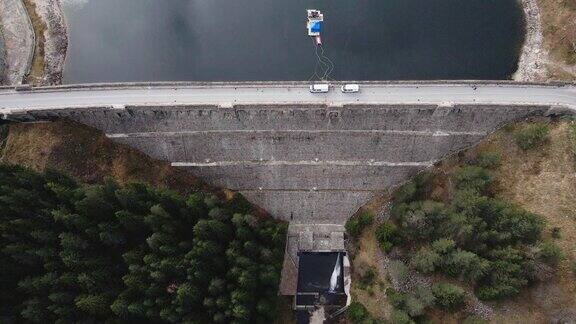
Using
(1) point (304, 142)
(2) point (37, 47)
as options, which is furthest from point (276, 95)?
(2) point (37, 47)

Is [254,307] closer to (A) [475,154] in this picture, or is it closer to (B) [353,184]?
(B) [353,184]

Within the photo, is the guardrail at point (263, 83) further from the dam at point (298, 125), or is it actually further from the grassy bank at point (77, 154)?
Answer: the grassy bank at point (77, 154)

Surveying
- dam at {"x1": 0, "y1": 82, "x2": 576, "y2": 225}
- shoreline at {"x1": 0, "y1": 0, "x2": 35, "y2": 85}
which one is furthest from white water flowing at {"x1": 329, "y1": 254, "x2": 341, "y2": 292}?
shoreline at {"x1": 0, "y1": 0, "x2": 35, "y2": 85}

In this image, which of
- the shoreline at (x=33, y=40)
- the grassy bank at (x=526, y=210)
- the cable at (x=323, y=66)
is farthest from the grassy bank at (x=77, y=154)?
the grassy bank at (x=526, y=210)

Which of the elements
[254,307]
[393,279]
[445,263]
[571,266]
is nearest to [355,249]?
[393,279]

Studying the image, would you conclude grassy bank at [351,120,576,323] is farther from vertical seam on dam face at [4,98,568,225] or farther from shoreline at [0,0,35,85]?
shoreline at [0,0,35,85]

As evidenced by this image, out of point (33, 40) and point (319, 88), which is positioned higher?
point (33, 40)

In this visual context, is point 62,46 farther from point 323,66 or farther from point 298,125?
point 298,125
